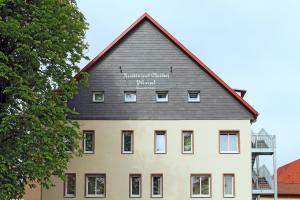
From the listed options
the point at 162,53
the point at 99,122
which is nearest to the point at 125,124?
the point at 99,122

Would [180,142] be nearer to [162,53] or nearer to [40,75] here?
[162,53]

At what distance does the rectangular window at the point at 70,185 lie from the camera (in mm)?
36938

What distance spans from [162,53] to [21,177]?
47.3ft

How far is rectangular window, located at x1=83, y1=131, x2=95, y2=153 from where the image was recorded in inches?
1478

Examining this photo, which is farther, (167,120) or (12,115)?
(167,120)

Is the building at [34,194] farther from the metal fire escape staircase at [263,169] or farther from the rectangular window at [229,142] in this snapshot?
the metal fire escape staircase at [263,169]

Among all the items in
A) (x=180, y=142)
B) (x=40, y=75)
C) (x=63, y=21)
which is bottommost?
(x=180, y=142)

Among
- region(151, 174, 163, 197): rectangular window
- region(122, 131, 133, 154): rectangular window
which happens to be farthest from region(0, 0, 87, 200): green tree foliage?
region(151, 174, 163, 197): rectangular window

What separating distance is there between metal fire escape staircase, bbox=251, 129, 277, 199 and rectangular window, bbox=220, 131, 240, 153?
144 cm

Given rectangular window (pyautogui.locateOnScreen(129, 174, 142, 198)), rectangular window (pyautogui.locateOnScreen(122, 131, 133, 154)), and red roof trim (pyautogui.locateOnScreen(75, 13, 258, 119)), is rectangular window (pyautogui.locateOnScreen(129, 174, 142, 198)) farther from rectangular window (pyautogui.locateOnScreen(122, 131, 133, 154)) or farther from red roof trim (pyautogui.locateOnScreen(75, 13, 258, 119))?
red roof trim (pyautogui.locateOnScreen(75, 13, 258, 119))

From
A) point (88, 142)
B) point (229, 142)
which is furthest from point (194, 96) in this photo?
point (88, 142)

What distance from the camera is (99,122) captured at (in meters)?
37.6

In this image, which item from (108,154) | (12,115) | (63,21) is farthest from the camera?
(108,154)

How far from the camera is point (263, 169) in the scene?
3781cm
